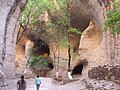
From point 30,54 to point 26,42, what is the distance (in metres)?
2.15

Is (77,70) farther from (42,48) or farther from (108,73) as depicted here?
(108,73)

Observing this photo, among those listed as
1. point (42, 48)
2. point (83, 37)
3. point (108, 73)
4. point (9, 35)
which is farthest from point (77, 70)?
point (108, 73)

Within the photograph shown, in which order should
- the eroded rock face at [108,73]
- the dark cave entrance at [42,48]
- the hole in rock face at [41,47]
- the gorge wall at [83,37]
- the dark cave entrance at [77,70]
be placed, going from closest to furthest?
the eroded rock face at [108,73]
the gorge wall at [83,37]
the dark cave entrance at [77,70]
the dark cave entrance at [42,48]
the hole in rock face at [41,47]

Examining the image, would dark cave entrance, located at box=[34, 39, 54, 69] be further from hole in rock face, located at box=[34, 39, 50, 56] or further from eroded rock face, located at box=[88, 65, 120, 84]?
eroded rock face, located at box=[88, 65, 120, 84]

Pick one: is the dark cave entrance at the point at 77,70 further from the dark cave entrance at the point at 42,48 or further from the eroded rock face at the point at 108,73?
the eroded rock face at the point at 108,73

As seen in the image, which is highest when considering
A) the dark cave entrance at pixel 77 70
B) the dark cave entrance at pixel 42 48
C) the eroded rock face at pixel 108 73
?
the dark cave entrance at pixel 42 48

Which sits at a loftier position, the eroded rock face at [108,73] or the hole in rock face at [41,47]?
the hole in rock face at [41,47]

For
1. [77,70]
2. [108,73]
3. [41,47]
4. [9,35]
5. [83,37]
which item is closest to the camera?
[108,73]

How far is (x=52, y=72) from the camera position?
29.1 metres

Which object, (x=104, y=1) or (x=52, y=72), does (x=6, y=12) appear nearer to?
(x=104, y=1)

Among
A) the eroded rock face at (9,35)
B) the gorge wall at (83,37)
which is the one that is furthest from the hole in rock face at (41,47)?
the eroded rock face at (9,35)

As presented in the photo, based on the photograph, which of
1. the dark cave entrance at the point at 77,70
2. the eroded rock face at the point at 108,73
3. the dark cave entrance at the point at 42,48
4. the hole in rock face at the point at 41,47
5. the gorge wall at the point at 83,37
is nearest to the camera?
the eroded rock face at the point at 108,73

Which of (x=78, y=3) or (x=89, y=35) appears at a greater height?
(x=78, y=3)

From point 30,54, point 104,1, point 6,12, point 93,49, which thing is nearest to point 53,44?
point 30,54
